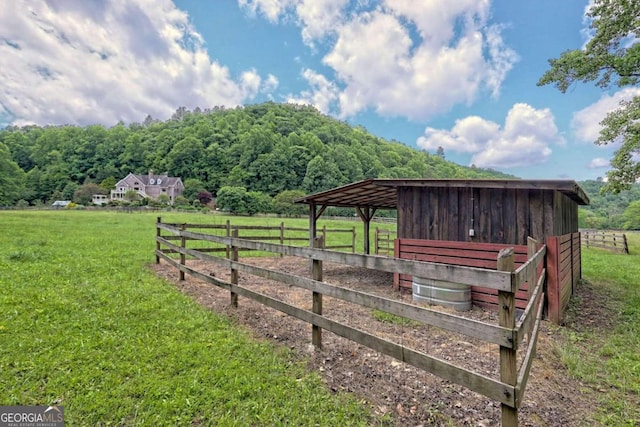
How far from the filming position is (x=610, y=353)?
13.7 feet

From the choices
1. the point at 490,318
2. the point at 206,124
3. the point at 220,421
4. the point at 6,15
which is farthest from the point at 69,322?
the point at 206,124

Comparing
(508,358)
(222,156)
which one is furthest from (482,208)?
(222,156)

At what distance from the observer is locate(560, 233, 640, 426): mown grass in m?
2.89

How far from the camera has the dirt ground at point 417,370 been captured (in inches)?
103

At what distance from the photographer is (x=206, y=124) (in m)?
85.9

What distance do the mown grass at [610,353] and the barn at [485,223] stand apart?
0.59 m

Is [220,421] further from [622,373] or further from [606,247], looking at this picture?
[606,247]

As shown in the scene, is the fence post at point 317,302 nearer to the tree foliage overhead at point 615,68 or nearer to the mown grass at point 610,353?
the mown grass at point 610,353

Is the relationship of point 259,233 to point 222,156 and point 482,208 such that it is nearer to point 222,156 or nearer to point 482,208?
point 482,208

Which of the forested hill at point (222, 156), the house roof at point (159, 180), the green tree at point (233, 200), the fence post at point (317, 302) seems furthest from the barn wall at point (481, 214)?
the house roof at point (159, 180)

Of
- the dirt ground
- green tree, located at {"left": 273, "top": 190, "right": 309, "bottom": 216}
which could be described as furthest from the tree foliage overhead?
green tree, located at {"left": 273, "top": 190, "right": 309, "bottom": 216}

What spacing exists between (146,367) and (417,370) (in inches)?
115

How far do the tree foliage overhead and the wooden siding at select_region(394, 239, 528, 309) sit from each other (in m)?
→ 5.47

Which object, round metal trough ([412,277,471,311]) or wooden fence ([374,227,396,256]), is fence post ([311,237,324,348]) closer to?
round metal trough ([412,277,471,311])
